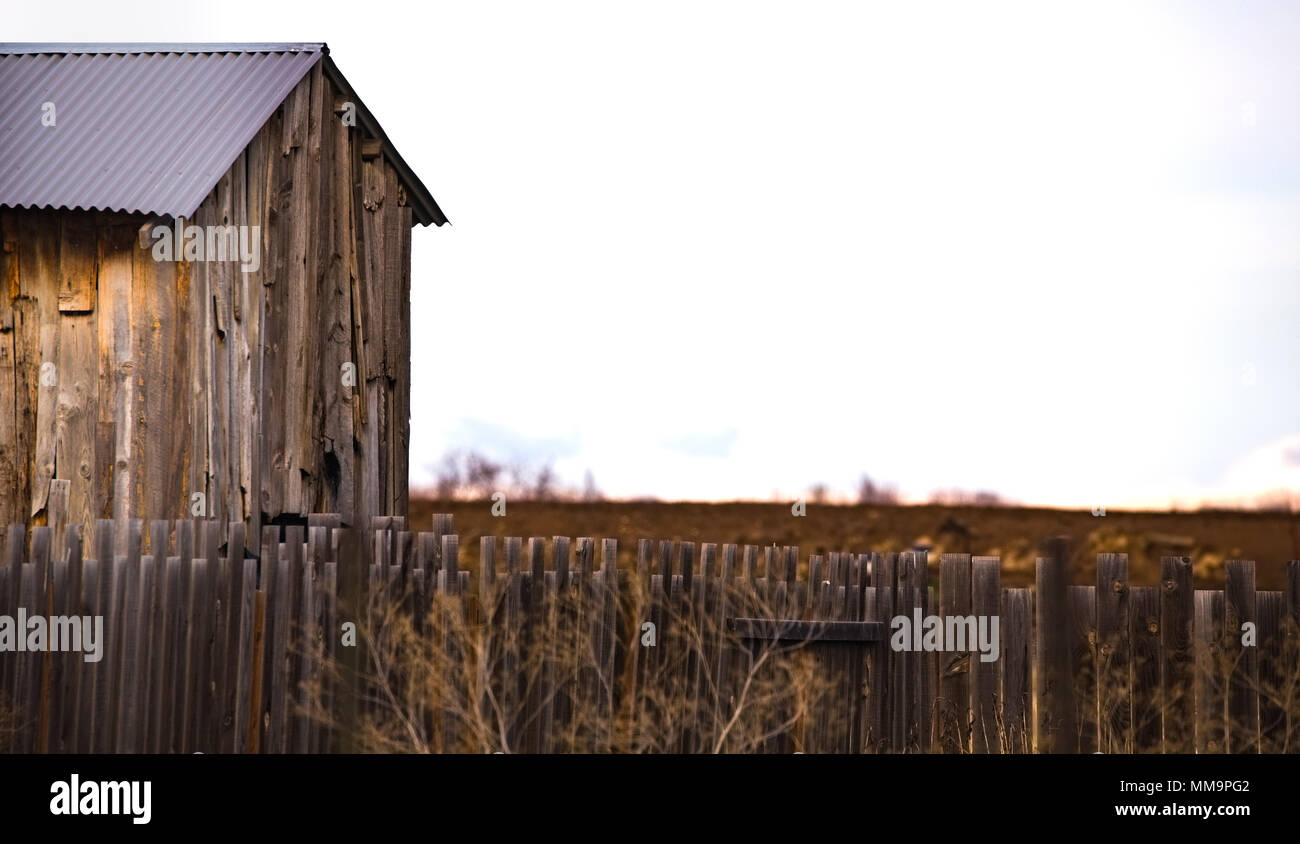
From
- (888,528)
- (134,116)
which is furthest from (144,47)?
(888,528)

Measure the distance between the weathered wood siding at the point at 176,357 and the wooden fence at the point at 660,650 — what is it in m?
2.85

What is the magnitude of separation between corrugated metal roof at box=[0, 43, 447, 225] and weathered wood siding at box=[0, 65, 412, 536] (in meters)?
0.28

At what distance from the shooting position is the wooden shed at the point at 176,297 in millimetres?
11469

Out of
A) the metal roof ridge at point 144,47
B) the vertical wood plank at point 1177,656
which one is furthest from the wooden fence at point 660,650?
the metal roof ridge at point 144,47

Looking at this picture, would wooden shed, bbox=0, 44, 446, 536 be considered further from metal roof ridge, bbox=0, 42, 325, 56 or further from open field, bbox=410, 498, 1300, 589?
open field, bbox=410, 498, 1300, 589

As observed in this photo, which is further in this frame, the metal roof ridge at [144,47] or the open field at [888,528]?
the open field at [888,528]

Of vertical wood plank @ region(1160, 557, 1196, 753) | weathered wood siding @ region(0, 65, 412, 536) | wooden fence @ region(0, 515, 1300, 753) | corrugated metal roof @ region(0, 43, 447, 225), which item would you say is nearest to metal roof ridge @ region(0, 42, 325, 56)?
corrugated metal roof @ region(0, 43, 447, 225)

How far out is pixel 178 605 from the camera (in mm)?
8500

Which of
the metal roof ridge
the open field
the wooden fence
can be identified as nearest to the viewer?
the wooden fence

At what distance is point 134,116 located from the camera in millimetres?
12320

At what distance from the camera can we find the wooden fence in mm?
7859

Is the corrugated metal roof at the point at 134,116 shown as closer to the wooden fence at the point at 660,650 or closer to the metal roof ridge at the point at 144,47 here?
the metal roof ridge at the point at 144,47
